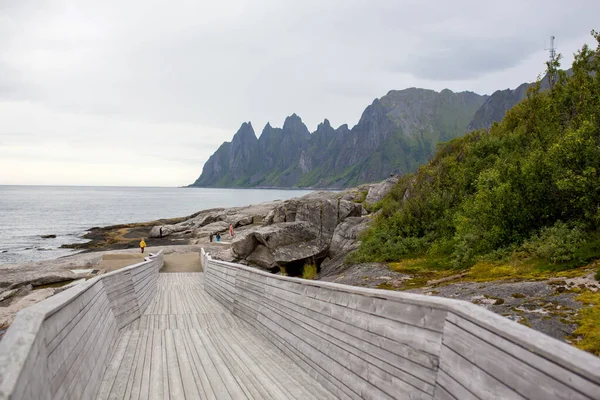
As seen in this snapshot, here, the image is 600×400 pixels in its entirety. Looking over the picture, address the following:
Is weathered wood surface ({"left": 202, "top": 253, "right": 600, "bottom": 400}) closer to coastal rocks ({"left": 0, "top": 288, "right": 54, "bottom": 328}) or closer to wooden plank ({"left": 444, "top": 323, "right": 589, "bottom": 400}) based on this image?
wooden plank ({"left": 444, "top": 323, "right": 589, "bottom": 400})

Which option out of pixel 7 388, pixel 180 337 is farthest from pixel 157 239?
pixel 7 388

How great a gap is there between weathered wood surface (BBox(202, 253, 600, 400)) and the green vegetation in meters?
5.98

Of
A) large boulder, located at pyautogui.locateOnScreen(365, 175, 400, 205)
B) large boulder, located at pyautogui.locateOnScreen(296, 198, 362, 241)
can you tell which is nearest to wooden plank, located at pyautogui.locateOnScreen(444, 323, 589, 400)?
large boulder, located at pyautogui.locateOnScreen(296, 198, 362, 241)

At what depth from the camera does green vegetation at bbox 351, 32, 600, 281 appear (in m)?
10.6

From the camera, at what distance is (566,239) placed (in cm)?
1024

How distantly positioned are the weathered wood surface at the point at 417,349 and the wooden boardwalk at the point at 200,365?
464mm

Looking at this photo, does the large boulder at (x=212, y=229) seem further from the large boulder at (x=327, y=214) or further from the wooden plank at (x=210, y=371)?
the wooden plank at (x=210, y=371)

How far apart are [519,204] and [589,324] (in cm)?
742

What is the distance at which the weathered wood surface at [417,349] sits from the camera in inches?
110

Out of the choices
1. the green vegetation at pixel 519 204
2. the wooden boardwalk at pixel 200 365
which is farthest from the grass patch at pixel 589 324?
the wooden boardwalk at pixel 200 365

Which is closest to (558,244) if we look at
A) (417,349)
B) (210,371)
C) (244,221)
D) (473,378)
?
(417,349)

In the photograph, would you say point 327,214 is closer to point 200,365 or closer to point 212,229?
point 200,365

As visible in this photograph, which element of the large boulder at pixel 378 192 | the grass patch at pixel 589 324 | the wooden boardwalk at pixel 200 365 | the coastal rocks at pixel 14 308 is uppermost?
the large boulder at pixel 378 192

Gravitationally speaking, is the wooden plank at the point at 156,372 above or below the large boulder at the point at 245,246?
above
